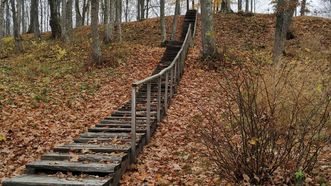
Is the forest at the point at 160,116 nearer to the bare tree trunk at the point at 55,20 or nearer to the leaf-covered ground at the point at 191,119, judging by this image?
the leaf-covered ground at the point at 191,119

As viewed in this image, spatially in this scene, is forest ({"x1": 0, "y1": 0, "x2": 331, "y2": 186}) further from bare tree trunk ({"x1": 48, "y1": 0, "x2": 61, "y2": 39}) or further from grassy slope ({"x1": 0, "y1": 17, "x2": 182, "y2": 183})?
bare tree trunk ({"x1": 48, "y1": 0, "x2": 61, "y2": 39})

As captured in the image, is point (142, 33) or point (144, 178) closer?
point (144, 178)

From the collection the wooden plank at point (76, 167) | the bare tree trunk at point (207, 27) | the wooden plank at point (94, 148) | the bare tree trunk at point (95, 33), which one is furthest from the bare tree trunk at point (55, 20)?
the wooden plank at point (76, 167)

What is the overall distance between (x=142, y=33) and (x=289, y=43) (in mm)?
11348

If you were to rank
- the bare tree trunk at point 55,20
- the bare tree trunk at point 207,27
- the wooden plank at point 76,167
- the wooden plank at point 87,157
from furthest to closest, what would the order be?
the bare tree trunk at point 55,20 → the bare tree trunk at point 207,27 → the wooden plank at point 87,157 → the wooden plank at point 76,167

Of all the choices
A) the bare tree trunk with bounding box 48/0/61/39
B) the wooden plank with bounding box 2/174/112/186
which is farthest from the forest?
the bare tree trunk with bounding box 48/0/61/39

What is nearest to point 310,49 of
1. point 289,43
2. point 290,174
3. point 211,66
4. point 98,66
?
point 289,43

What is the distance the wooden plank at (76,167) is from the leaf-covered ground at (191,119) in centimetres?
52

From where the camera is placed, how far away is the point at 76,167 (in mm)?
6152

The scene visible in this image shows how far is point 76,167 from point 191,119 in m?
4.87

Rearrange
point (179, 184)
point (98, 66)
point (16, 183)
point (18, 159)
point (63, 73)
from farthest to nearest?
point (98, 66), point (63, 73), point (18, 159), point (179, 184), point (16, 183)

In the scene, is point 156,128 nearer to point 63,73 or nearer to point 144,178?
point 144,178

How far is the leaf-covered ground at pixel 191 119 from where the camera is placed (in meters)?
6.67

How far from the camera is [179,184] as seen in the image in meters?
6.43
